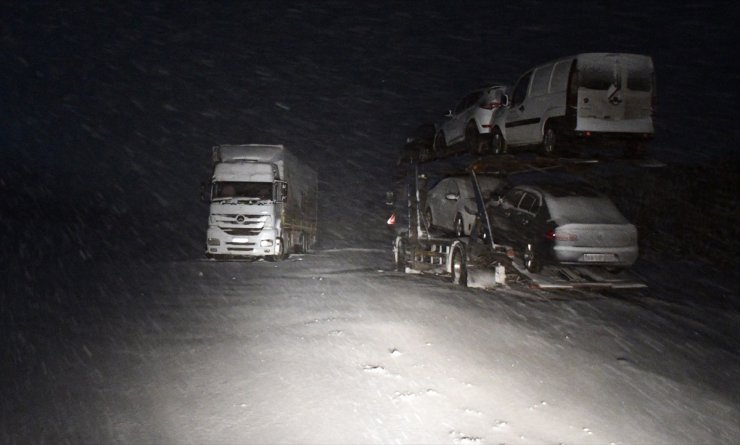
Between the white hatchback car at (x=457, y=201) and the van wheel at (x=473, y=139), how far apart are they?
81 centimetres

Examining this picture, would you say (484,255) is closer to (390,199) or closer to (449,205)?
(449,205)

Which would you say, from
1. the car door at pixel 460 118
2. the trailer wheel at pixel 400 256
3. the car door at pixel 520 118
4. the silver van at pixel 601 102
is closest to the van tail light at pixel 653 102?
the silver van at pixel 601 102

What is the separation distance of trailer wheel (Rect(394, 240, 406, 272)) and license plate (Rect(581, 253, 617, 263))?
6849 mm

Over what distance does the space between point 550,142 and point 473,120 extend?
265cm

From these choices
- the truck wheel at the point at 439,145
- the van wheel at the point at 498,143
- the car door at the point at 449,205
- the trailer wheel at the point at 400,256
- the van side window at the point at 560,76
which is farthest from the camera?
the trailer wheel at the point at 400,256

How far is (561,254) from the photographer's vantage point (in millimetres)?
10844

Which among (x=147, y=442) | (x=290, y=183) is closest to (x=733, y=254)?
(x=290, y=183)

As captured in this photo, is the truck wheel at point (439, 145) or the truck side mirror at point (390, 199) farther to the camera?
the truck side mirror at point (390, 199)

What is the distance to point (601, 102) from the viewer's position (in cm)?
1006

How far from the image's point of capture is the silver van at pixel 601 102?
32.8 feet

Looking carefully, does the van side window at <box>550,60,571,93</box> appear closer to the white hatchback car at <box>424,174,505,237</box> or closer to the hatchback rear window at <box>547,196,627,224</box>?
the hatchback rear window at <box>547,196,627,224</box>

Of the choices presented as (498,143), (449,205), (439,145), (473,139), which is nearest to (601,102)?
(498,143)

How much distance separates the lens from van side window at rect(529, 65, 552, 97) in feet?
35.3

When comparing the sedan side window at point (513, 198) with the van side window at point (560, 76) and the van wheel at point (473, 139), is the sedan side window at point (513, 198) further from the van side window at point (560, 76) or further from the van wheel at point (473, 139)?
the van side window at point (560, 76)
